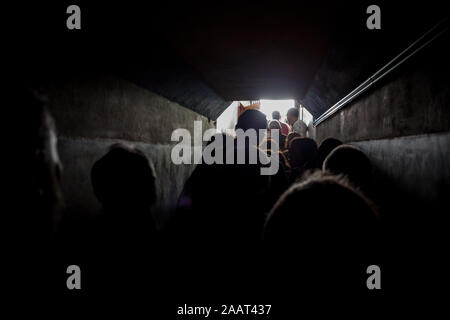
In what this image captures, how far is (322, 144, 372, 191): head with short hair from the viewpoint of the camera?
10.6ft

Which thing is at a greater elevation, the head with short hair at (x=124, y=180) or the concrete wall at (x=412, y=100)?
the concrete wall at (x=412, y=100)

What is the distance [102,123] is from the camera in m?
3.53

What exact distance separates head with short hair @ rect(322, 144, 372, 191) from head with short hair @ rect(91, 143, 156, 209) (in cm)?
201

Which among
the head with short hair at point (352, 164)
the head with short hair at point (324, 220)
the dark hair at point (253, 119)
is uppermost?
the dark hair at point (253, 119)

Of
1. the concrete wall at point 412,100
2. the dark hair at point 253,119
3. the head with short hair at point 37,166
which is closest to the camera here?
the head with short hair at point 37,166

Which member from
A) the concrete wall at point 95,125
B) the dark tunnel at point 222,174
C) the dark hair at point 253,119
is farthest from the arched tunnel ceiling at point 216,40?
the dark hair at point 253,119

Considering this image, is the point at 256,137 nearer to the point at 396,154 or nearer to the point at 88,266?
the point at 396,154

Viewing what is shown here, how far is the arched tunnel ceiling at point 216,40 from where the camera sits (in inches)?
107

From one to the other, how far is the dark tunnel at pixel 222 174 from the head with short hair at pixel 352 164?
2 cm

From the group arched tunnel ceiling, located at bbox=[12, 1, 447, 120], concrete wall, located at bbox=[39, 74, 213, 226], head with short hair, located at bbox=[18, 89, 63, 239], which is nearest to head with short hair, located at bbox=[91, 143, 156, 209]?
head with short hair, located at bbox=[18, 89, 63, 239]

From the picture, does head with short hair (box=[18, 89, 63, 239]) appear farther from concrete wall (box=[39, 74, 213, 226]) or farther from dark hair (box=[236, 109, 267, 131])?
dark hair (box=[236, 109, 267, 131])

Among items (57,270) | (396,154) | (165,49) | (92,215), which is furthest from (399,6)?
(57,270)

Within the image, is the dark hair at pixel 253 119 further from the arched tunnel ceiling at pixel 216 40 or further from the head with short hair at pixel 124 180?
the head with short hair at pixel 124 180

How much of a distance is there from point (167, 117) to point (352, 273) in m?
5.91
